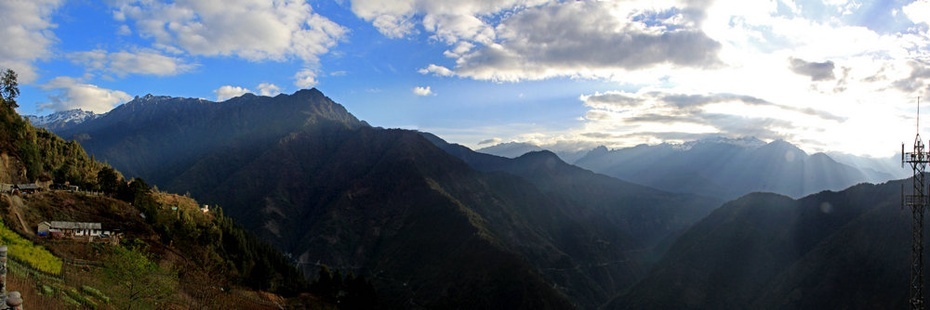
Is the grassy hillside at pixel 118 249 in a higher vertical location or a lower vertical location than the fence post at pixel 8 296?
lower

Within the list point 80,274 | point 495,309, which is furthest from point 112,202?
point 495,309

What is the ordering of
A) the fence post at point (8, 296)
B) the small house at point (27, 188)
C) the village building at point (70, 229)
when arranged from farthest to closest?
the small house at point (27, 188) → the village building at point (70, 229) → the fence post at point (8, 296)

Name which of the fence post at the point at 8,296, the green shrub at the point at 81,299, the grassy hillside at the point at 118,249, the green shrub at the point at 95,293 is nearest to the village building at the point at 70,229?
the grassy hillside at the point at 118,249

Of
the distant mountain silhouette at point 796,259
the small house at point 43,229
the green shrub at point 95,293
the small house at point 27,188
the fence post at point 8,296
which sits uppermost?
the fence post at point 8,296

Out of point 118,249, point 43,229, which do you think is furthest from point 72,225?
point 118,249

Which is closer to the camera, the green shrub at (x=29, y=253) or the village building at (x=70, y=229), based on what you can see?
the green shrub at (x=29, y=253)

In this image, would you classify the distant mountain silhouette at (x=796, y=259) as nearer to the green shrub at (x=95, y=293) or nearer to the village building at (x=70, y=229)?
the green shrub at (x=95, y=293)

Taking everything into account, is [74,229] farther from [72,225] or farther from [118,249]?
[118,249]

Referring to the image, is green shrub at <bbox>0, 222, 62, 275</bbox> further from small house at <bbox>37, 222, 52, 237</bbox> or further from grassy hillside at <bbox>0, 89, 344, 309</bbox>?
small house at <bbox>37, 222, 52, 237</bbox>

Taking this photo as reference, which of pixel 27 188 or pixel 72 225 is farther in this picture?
pixel 27 188

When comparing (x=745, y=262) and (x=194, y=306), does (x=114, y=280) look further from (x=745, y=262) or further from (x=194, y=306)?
(x=745, y=262)
